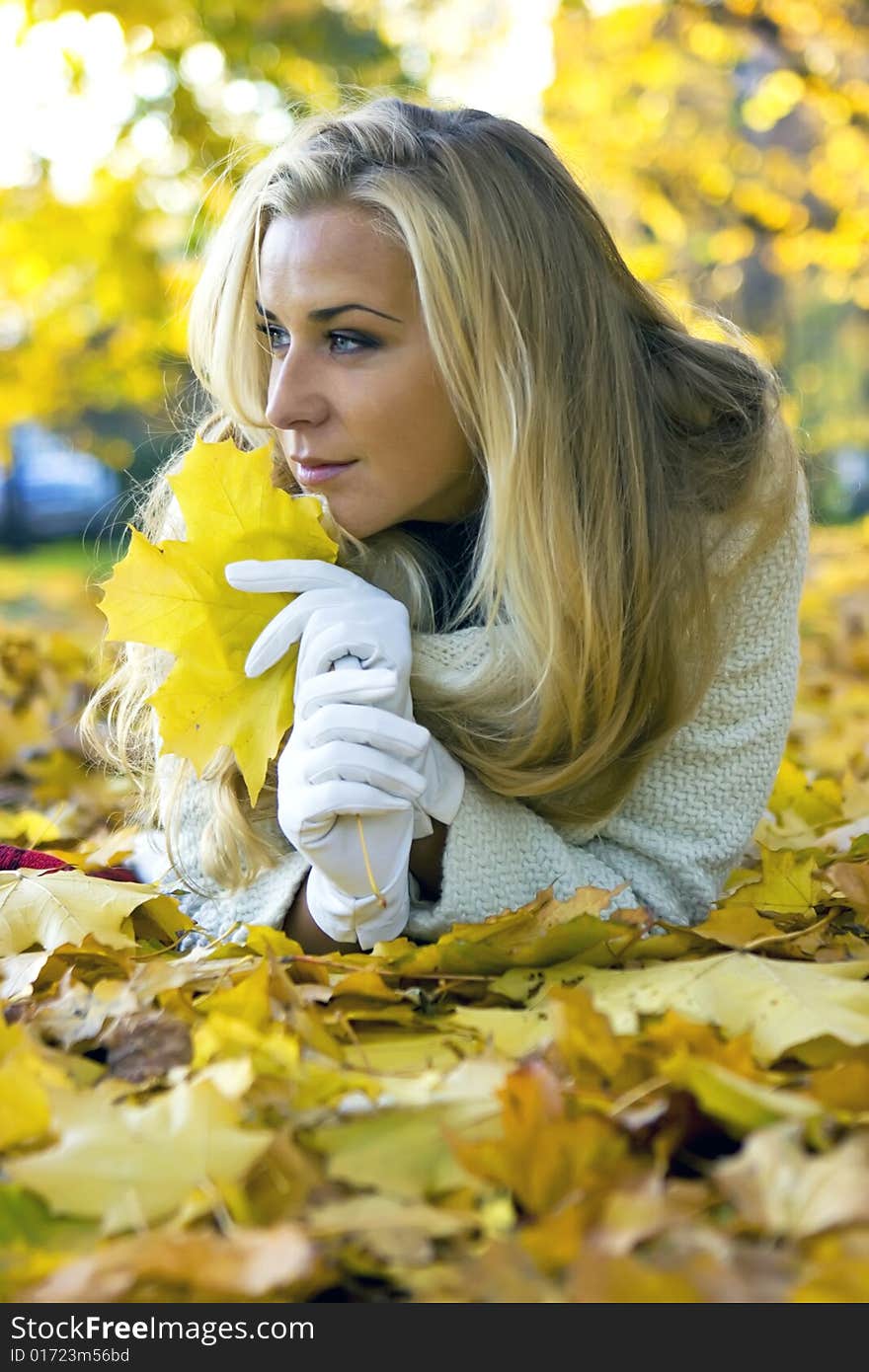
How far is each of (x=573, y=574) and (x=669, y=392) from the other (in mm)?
384

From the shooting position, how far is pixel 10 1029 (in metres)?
1.27

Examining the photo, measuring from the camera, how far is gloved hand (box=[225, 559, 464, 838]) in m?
1.73

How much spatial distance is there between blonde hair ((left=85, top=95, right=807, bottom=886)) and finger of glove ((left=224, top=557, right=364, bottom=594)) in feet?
0.65

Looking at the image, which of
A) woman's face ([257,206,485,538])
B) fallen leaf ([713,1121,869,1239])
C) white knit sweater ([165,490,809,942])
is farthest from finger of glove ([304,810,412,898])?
fallen leaf ([713,1121,869,1239])

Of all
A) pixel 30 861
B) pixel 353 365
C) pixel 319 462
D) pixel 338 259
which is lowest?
pixel 30 861

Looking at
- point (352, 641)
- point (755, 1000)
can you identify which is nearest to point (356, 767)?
point (352, 641)

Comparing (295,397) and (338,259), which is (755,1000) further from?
(338,259)

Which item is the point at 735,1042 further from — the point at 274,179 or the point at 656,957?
the point at 274,179

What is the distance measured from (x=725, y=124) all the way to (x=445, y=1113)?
11.6m

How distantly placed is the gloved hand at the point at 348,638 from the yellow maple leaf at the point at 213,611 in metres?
0.04

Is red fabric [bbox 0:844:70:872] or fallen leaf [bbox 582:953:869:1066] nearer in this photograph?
fallen leaf [bbox 582:953:869:1066]

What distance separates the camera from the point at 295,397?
1.92m

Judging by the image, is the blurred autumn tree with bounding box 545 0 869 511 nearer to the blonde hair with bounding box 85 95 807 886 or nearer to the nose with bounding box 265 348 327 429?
the blonde hair with bounding box 85 95 807 886

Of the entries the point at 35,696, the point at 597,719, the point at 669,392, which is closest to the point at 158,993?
the point at 597,719
